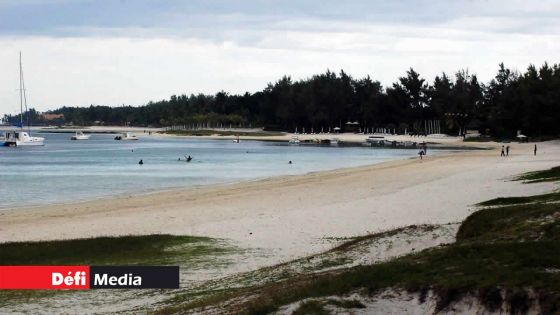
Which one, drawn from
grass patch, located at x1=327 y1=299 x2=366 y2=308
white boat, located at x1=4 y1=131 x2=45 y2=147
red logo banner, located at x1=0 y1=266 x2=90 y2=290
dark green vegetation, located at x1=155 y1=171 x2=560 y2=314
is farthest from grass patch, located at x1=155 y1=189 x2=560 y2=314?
white boat, located at x1=4 y1=131 x2=45 y2=147

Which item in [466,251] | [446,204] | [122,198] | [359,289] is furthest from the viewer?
[122,198]

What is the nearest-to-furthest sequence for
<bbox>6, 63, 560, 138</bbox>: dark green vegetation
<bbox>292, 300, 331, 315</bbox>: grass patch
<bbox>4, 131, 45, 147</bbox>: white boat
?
<bbox>292, 300, 331, 315</bbox>: grass patch
<bbox>6, 63, 560, 138</bbox>: dark green vegetation
<bbox>4, 131, 45, 147</bbox>: white boat

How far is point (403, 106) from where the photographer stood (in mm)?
172500

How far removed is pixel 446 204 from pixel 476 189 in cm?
626

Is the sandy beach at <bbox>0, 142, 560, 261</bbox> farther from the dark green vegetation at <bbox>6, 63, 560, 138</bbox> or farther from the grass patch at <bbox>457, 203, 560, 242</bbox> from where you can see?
the dark green vegetation at <bbox>6, 63, 560, 138</bbox>

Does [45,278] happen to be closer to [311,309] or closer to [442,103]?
[311,309]

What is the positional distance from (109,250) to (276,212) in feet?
35.1

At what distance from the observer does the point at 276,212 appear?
97.2 ft

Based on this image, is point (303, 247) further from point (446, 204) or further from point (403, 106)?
point (403, 106)

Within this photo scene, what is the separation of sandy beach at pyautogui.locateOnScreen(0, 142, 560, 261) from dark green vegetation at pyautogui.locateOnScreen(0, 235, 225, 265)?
1603 mm

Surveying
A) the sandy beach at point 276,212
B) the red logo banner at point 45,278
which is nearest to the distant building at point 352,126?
the sandy beach at point 276,212

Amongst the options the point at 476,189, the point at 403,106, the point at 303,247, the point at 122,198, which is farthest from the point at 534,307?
the point at 403,106

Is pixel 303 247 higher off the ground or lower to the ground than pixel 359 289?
lower

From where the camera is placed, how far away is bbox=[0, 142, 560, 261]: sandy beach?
23219 mm
